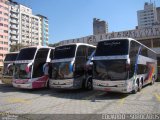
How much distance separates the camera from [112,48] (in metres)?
14.0

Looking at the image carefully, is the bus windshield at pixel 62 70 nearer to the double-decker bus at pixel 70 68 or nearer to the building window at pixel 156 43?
the double-decker bus at pixel 70 68

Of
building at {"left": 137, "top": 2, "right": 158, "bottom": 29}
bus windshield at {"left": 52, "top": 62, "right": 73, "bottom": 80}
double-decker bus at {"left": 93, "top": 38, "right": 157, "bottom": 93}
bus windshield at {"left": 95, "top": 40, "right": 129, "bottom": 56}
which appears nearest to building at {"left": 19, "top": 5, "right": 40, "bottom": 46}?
building at {"left": 137, "top": 2, "right": 158, "bottom": 29}

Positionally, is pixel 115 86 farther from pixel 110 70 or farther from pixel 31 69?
pixel 31 69

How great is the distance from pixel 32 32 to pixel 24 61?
321 ft

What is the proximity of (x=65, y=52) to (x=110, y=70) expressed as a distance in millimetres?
4187

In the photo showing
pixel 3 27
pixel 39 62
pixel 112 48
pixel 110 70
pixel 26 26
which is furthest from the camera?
pixel 26 26

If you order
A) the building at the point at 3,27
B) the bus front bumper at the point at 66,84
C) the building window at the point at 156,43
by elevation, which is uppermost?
the building at the point at 3,27

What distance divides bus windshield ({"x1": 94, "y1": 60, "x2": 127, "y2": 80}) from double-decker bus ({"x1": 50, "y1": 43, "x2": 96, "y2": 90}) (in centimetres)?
211

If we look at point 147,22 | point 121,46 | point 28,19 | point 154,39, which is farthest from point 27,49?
point 147,22

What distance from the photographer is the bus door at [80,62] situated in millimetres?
15998

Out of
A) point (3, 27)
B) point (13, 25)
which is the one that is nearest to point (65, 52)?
point (3, 27)

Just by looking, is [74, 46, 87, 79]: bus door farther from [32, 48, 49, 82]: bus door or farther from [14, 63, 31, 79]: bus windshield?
[14, 63, 31, 79]: bus windshield

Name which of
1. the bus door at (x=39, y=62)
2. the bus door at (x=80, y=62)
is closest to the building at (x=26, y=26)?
the bus door at (x=39, y=62)

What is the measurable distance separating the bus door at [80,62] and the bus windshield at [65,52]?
432 mm
